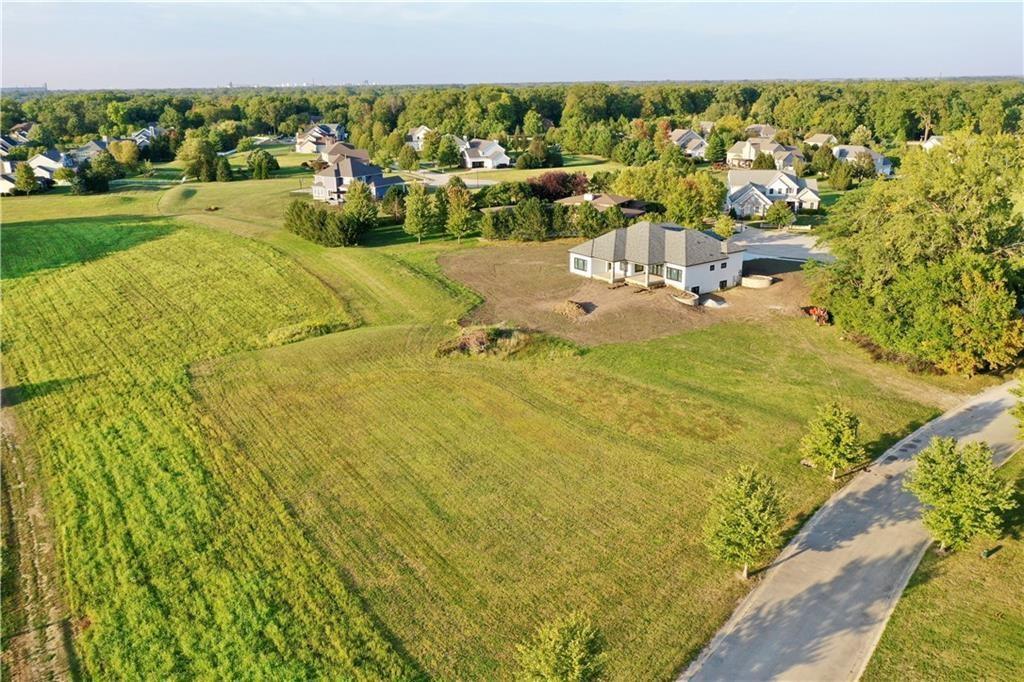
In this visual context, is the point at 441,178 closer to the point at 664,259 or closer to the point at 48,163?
the point at 48,163

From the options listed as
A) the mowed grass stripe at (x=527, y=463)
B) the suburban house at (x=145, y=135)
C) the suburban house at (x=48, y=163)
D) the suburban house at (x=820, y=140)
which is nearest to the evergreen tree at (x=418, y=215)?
the mowed grass stripe at (x=527, y=463)

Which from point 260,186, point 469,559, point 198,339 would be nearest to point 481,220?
point 198,339

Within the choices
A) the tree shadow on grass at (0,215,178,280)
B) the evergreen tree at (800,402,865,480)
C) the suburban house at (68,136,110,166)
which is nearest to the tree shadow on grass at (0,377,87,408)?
the tree shadow on grass at (0,215,178,280)

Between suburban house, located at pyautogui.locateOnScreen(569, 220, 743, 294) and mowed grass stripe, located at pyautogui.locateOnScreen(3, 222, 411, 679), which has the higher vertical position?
suburban house, located at pyautogui.locateOnScreen(569, 220, 743, 294)

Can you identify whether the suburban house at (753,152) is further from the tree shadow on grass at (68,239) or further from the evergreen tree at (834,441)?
the evergreen tree at (834,441)

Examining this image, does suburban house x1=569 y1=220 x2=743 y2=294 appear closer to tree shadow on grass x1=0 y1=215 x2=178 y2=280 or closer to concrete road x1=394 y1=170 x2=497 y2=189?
tree shadow on grass x1=0 y1=215 x2=178 y2=280

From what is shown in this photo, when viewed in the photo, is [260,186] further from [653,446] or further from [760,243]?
[653,446]
